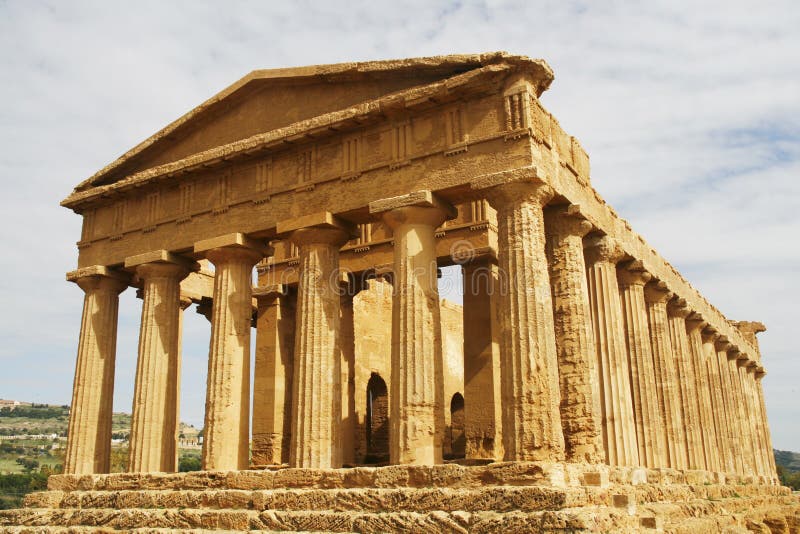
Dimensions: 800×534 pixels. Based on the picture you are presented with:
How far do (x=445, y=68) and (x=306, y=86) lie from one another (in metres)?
3.50

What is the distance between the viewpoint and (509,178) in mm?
13078

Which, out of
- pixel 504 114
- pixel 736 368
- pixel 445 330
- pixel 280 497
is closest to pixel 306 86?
pixel 504 114

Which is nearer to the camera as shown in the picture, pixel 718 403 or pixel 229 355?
pixel 229 355

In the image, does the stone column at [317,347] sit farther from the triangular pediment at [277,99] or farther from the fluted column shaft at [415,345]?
the triangular pediment at [277,99]

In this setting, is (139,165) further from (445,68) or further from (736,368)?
(736,368)

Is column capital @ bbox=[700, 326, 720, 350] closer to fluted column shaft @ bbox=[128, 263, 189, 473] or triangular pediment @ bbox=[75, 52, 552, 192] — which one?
triangular pediment @ bbox=[75, 52, 552, 192]

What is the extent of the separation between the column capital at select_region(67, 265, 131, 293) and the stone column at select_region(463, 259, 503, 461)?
334 inches

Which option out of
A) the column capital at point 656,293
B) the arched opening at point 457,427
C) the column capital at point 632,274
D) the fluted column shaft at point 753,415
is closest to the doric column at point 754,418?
the fluted column shaft at point 753,415

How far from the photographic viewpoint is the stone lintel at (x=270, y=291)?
2052 cm

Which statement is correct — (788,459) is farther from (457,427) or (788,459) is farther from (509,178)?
(509,178)

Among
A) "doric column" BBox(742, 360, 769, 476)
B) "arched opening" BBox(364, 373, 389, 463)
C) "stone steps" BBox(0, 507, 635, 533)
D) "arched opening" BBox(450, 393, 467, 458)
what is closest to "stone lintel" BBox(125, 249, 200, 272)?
"stone steps" BBox(0, 507, 635, 533)

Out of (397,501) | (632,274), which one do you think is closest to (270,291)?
(632,274)

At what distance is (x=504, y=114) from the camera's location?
44.3 ft

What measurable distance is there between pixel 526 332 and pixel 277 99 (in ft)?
26.1
